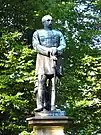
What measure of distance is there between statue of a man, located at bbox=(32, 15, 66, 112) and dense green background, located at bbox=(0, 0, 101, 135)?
5.52m

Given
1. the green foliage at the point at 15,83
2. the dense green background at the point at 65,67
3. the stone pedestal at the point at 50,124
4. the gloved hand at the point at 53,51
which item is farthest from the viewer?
the dense green background at the point at 65,67

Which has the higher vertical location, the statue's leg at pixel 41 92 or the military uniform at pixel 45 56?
the military uniform at pixel 45 56

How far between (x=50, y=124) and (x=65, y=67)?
27.7 feet

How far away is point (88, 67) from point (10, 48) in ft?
9.56

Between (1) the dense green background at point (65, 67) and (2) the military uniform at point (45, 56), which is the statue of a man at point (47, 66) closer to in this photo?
(2) the military uniform at point (45, 56)

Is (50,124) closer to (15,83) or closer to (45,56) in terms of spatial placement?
(45,56)

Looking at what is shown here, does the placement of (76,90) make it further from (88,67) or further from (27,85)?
(27,85)

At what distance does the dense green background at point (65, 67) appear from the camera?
1325cm

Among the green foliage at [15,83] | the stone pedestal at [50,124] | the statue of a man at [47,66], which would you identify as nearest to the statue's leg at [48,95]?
the statue of a man at [47,66]

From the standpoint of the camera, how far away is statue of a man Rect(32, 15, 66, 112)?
705 cm

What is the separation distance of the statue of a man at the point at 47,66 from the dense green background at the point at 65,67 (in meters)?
5.52

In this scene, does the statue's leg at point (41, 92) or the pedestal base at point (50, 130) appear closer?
the pedestal base at point (50, 130)

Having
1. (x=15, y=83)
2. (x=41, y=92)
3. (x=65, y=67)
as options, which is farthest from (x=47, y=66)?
(x=65, y=67)

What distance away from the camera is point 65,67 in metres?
15.0
